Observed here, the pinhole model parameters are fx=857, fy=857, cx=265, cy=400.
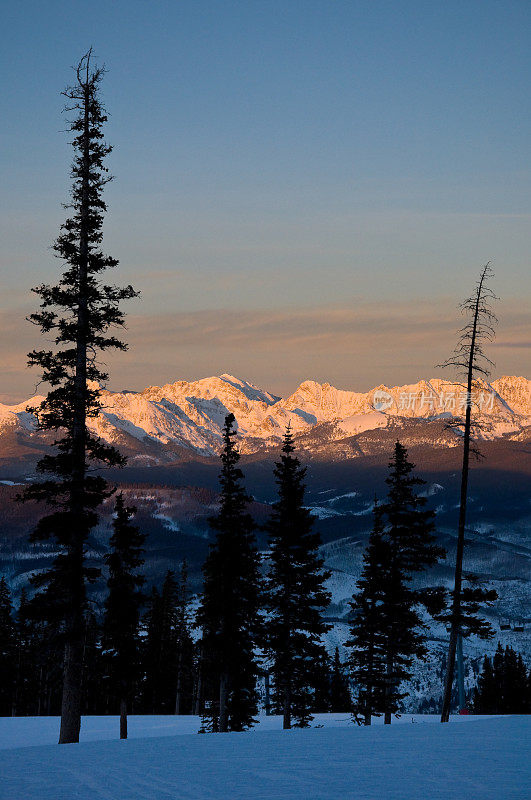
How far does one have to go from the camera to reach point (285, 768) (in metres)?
15.5

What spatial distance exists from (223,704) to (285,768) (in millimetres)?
35031

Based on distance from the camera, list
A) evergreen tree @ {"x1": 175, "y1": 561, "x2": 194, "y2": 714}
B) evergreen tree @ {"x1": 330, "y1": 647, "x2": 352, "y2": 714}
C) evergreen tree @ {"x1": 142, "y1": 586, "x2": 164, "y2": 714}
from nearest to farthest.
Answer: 1. evergreen tree @ {"x1": 175, "y1": 561, "x2": 194, "y2": 714}
2. evergreen tree @ {"x1": 142, "y1": 586, "x2": 164, "y2": 714}
3. evergreen tree @ {"x1": 330, "y1": 647, "x2": 352, "y2": 714}

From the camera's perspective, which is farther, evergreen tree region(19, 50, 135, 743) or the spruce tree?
the spruce tree

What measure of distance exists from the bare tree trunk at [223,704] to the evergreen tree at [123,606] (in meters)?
6.75

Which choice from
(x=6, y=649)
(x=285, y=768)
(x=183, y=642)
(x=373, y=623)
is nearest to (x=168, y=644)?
(x=183, y=642)

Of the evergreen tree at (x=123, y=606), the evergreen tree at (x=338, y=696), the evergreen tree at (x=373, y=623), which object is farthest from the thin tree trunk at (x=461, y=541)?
the evergreen tree at (x=338, y=696)

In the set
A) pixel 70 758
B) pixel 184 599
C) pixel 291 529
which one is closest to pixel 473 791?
pixel 70 758

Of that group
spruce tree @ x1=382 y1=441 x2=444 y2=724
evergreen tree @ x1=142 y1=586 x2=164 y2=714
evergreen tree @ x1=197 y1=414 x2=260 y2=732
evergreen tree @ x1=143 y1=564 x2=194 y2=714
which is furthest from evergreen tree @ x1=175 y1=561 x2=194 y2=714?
spruce tree @ x1=382 y1=441 x2=444 y2=724

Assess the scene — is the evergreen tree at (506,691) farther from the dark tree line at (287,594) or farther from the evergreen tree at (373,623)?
the dark tree line at (287,594)

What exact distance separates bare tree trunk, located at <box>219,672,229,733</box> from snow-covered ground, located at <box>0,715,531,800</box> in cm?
2644

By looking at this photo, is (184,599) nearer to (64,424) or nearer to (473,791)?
(64,424)

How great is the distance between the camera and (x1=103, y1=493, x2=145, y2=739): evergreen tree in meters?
52.6

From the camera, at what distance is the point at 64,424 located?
29703mm

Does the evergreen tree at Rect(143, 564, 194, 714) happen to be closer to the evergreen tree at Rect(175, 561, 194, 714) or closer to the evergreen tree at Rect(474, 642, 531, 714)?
the evergreen tree at Rect(175, 561, 194, 714)
